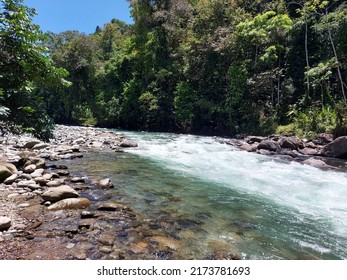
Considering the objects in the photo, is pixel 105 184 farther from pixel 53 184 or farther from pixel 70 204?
pixel 70 204

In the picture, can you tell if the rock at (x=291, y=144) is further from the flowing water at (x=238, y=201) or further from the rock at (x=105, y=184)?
the rock at (x=105, y=184)

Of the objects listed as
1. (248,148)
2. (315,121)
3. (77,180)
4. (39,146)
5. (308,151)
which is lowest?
(77,180)

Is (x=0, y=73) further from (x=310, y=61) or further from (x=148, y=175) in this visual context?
(x=310, y=61)

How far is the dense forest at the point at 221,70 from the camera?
57.9 ft

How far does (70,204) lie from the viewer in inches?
207

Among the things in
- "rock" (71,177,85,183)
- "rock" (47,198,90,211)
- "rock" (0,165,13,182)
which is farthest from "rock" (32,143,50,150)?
"rock" (47,198,90,211)

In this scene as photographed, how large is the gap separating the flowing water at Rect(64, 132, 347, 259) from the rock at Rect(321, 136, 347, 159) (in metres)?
2.89

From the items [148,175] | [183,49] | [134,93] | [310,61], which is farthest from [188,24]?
[148,175]

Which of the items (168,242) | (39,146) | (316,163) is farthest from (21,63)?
(316,163)

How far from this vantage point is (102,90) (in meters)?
32.5

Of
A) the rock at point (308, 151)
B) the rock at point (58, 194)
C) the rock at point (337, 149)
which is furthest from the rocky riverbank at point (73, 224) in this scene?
the rock at point (337, 149)

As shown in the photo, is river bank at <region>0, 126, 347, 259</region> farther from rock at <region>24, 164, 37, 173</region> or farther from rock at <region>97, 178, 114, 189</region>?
rock at <region>24, 164, 37, 173</region>

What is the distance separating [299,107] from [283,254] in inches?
667

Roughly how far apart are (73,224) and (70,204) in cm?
77
